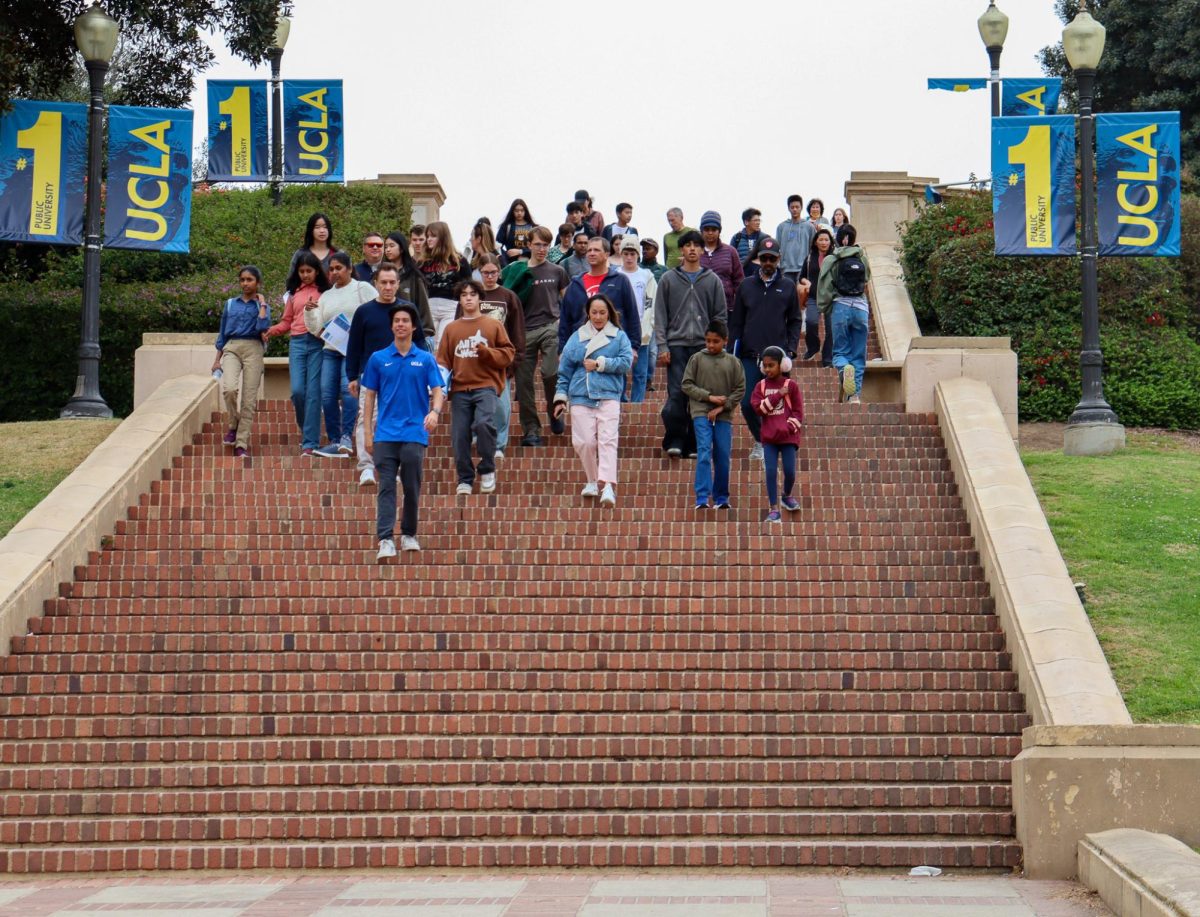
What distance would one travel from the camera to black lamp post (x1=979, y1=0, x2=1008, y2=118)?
22.6m

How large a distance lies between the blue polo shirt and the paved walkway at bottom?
3658 millimetres

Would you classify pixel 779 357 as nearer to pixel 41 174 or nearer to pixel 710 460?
pixel 710 460

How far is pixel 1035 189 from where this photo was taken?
17391mm

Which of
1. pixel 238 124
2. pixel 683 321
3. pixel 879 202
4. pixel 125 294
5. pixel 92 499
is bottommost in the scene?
pixel 92 499

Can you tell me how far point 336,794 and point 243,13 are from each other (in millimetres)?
13456

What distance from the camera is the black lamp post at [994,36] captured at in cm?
2258

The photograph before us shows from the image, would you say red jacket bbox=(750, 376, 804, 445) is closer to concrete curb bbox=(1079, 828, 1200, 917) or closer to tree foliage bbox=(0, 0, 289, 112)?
concrete curb bbox=(1079, 828, 1200, 917)

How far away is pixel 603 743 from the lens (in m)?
9.38

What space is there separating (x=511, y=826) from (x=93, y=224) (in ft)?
32.2

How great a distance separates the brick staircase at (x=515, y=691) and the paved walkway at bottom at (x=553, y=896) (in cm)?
27

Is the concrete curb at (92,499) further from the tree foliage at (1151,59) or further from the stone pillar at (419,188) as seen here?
the tree foliage at (1151,59)

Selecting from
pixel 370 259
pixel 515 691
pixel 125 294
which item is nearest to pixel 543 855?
pixel 515 691

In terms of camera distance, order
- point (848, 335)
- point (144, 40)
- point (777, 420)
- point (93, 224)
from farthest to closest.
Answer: point (144, 40), point (93, 224), point (848, 335), point (777, 420)

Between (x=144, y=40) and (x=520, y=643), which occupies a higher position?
(x=144, y=40)
